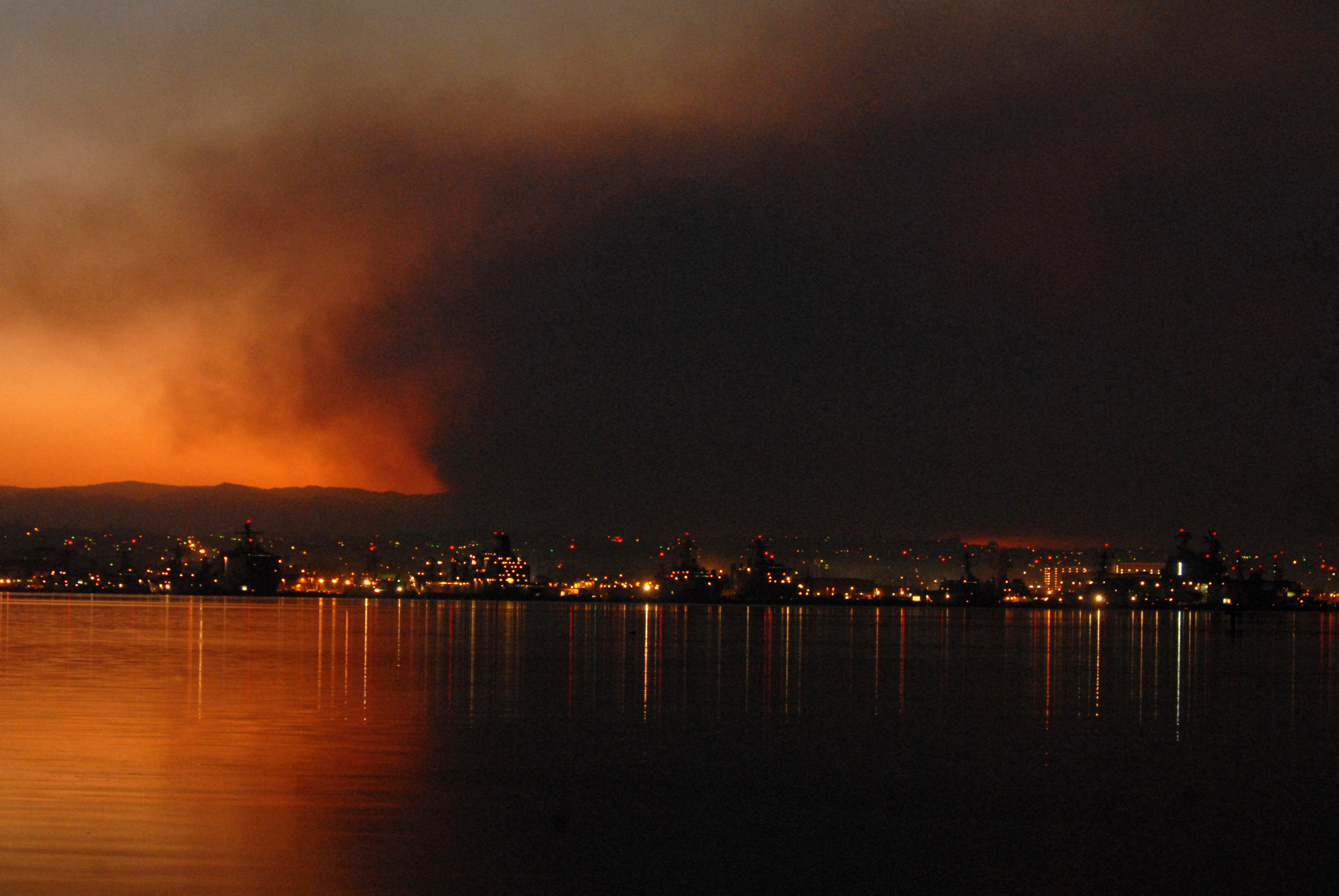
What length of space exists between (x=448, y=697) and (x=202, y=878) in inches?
601

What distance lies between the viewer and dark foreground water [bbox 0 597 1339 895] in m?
10.9

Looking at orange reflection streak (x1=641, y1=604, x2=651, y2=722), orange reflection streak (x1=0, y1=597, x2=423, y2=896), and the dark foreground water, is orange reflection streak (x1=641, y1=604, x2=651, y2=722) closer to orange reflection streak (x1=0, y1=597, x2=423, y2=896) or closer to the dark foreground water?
the dark foreground water

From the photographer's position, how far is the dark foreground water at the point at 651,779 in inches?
428

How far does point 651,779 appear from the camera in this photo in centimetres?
1568

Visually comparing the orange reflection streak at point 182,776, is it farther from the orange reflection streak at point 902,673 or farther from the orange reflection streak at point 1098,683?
the orange reflection streak at point 1098,683

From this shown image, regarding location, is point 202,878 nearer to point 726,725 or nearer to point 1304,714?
point 726,725

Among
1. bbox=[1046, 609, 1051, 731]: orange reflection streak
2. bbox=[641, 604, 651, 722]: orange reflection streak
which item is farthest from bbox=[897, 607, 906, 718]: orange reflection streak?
bbox=[641, 604, 651, 722]: orange reflection streak

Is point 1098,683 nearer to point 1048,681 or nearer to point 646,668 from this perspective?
point 1048,681

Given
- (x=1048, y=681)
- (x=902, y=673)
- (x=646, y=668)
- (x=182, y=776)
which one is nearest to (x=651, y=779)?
(x=182, y=776)

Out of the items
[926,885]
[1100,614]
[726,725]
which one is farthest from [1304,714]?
[1100,614]

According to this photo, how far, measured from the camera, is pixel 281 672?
104 ft

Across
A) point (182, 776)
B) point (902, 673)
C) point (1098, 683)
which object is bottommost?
point (902, 673)

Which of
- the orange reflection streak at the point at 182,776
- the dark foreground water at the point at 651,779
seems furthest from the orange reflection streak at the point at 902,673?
the orange reflection streak at the point at 182,776

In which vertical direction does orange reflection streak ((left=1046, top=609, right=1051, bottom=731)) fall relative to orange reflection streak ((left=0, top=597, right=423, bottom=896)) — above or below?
below
